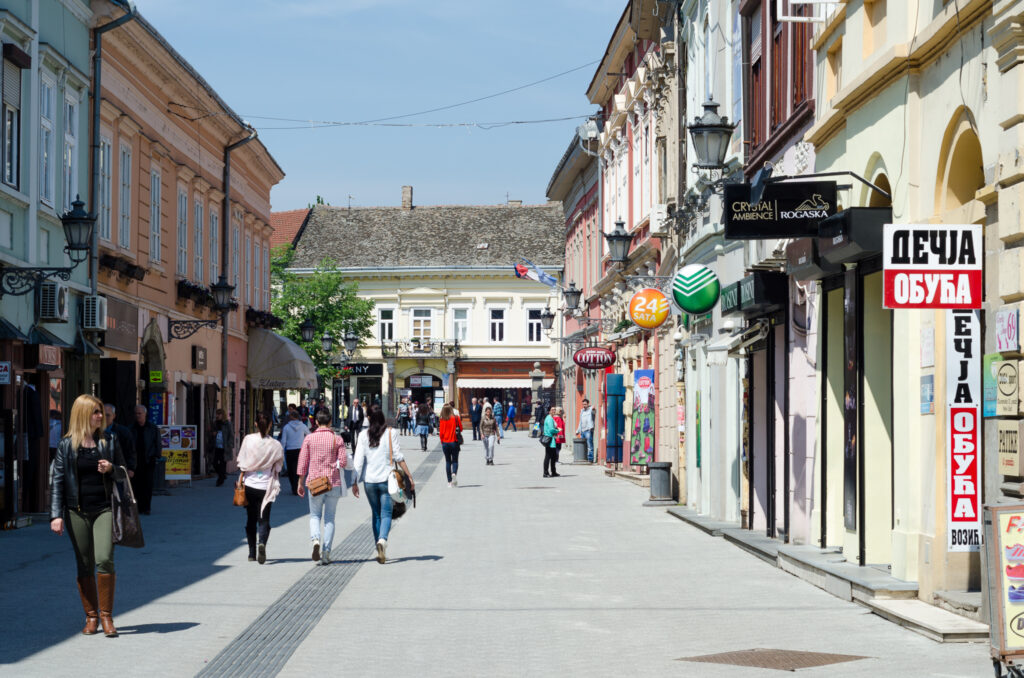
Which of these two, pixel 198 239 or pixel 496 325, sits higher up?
pixel 496 325

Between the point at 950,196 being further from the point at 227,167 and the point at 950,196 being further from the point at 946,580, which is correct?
the point at 227,167

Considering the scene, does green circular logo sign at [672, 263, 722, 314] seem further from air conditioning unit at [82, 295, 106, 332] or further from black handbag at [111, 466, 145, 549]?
black handbag at [111, 466, 145, 549]

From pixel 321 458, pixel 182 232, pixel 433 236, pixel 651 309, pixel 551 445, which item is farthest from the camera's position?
pixel 433 236

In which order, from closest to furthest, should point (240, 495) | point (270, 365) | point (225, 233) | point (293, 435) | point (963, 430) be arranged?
1. point (963, 430)
2. point (240, 495)
3. point (293, 435)
4. point (225, 233)
5. point (270, 365)

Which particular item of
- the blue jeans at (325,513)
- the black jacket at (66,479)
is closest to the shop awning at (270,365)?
the blue jeans at (325,513)

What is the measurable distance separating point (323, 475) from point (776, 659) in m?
7.73

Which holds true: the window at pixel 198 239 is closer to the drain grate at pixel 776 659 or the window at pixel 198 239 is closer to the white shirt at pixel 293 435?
the white shirt at pixel 293 435

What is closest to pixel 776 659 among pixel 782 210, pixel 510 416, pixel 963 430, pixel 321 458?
pixel 963 430

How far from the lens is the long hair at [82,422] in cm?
Result: 1120

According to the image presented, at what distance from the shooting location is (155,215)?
100ft

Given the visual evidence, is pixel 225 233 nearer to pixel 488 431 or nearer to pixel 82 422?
pixel 488 431

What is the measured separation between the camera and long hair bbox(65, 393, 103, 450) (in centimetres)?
1120

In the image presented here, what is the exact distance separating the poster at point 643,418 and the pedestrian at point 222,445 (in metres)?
8.55

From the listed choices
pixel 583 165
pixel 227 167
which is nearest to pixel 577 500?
→ pixel 227 167
